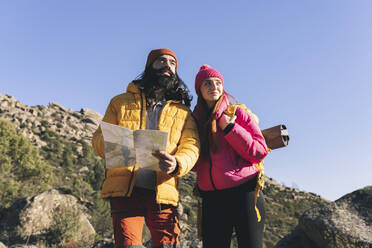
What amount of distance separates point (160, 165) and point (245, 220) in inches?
31.1

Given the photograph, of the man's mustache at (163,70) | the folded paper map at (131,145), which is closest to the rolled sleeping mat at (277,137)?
the man's mustache at (163,70)

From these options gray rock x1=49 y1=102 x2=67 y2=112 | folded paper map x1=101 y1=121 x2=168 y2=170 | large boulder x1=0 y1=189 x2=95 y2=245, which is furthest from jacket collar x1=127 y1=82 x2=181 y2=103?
gray rock x1=49 y1=102 x2=67 y2=112

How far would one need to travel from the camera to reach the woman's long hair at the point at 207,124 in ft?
7.77

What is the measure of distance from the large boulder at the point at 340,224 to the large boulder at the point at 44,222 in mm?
6022

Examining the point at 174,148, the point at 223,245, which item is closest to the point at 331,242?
the point at 223,245

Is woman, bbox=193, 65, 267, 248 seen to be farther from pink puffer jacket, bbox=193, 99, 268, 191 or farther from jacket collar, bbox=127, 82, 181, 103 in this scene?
jacket collar, bbox=127, 82, 181, 103

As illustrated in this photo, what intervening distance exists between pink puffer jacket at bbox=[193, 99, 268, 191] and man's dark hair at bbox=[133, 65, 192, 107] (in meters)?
0.39

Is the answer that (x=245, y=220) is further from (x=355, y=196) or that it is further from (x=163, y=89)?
(x=355, y=196)

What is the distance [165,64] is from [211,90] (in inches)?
18.9

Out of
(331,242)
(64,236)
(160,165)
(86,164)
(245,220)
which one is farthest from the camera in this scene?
(86,164)

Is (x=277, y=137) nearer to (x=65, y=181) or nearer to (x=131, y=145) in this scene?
(x=131, y=145)

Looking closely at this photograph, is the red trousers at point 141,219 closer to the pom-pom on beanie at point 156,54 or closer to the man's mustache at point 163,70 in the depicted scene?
the man's mustache at point 163,70

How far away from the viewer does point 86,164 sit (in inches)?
1394

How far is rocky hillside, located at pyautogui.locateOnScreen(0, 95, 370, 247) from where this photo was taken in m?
9.38
